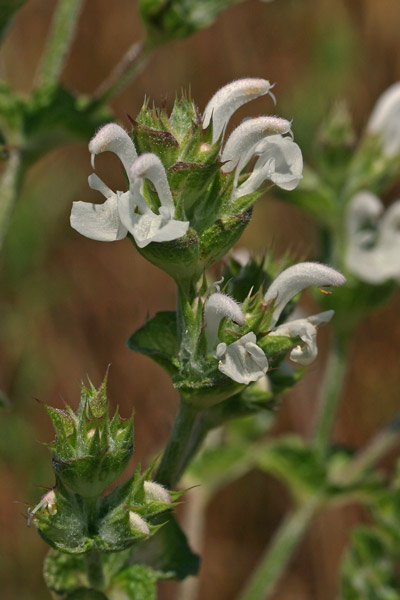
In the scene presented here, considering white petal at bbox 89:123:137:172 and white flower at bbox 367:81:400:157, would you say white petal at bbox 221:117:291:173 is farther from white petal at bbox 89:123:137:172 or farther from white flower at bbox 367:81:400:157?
white flower at bbox 367:81:400:157

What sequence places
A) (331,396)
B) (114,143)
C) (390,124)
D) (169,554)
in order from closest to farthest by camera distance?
(114,143) < (169,554) < (331,396) < (390,124)

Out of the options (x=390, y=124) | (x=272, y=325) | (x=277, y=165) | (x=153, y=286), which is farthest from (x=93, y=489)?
(x=153, y=286)

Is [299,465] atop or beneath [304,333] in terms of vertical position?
beneath

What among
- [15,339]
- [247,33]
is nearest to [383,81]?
[247,33]

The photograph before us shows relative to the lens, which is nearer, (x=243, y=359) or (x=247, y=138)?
(x=243, y=359)

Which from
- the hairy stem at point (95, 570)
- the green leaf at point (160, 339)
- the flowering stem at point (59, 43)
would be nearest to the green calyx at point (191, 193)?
the green leaf at point (160, 339)

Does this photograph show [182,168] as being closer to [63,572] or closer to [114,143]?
[114,143]

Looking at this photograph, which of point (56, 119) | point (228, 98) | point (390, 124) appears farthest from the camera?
point (390, 124)
